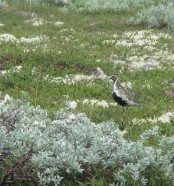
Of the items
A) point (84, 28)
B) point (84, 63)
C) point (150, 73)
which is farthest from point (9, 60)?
point (84, 28)

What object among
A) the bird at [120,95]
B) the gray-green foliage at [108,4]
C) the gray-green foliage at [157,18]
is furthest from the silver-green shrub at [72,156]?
the gray-green foliage at [108,4]

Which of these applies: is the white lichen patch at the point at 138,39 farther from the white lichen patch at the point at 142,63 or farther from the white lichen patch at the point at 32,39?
the white lichen patch at the point at 32,39

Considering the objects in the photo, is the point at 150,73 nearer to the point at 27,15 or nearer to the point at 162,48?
the point at 162,48

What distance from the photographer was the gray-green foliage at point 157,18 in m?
25.8

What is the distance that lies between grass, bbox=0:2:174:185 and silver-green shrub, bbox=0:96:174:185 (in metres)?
2.70

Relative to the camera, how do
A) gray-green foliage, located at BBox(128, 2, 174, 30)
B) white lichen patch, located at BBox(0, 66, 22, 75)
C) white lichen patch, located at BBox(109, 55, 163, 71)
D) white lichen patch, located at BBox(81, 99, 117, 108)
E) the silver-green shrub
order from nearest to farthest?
the silver-green shrub
white lichen patch, located at BBox(81, 99, 117, 108)
white lichen patch, located at BBox(0, 66, 22, 75)
white lichen patch, located at BBox(109, 55, 163, 71)
gray-green foliage, located at BBox(128, 2, 174, 30)

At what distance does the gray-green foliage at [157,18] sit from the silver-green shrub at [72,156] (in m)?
18.2

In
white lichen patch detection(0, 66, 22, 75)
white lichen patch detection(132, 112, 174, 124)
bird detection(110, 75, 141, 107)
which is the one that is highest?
bird detection(110, 75, 141, 107)

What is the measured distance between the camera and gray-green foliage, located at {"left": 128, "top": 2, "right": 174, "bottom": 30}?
2583 cm

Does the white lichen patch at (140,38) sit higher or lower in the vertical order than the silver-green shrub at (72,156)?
lower

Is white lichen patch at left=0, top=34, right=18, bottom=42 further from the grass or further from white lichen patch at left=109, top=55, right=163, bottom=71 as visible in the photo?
white lichen patch at left=109, top=55, right=163, bottom=71

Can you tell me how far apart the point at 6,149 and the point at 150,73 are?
10650 mm

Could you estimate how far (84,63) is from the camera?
17781mm

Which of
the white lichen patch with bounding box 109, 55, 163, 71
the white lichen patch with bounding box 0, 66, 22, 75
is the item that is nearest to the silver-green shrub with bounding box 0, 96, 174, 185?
the white lichen patch with bounding box 0, 66, 22, 75
